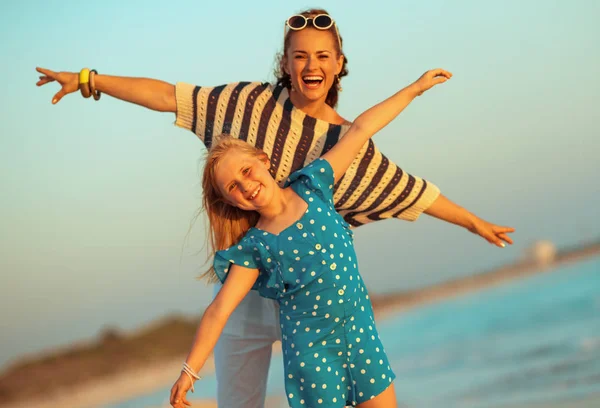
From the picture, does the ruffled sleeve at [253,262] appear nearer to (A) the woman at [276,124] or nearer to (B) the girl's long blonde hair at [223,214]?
(B) the girl's long blonde hair at [223,214]

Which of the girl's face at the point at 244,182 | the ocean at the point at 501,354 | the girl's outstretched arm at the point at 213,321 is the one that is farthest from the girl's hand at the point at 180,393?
the ocean at the point at 501,354

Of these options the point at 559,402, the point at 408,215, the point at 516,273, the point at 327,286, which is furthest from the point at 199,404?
the point at 516,273

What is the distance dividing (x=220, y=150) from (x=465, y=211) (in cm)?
133

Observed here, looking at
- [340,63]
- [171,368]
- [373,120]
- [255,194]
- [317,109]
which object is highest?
[340,63]

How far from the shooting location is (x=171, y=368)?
741 inches

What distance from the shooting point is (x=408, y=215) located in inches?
150

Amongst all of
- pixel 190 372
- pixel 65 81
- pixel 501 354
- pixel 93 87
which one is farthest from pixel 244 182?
pixel 501 354

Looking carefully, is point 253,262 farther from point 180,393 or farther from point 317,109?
point 317,109

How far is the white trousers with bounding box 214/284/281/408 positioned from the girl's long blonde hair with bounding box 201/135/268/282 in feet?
1.16

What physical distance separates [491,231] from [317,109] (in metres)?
1.08

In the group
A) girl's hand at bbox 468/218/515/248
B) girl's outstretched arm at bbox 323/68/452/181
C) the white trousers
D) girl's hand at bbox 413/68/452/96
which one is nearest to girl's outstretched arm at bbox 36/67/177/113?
girl's outstretched arm at bbox 323/68/452/181

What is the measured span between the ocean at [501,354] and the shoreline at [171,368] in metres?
1.74

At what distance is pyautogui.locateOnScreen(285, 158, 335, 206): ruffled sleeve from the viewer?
3127mm

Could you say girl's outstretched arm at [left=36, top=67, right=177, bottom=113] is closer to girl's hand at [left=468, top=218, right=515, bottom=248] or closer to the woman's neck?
the woman's neck
